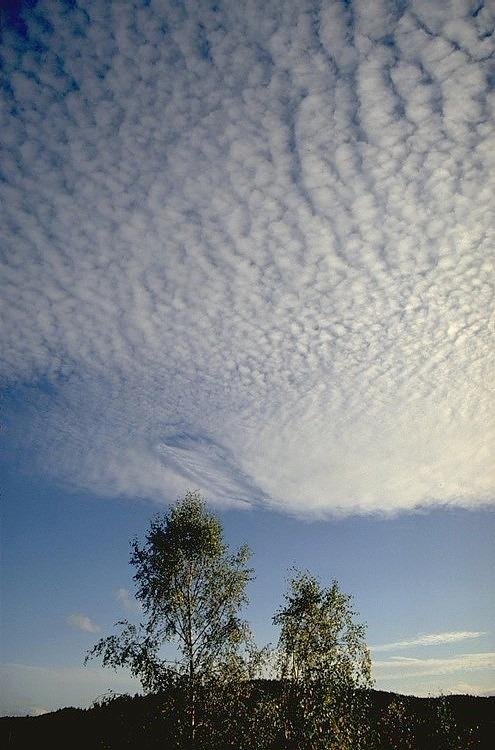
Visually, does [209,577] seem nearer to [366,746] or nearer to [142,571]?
[142,571]

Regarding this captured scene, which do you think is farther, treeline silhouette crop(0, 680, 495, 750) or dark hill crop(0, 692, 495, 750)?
dark hill crop(0, 692, 495, 750)

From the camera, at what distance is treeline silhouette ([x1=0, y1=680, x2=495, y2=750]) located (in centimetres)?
2289

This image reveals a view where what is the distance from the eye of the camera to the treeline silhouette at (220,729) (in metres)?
22.9

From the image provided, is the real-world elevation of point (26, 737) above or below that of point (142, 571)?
below

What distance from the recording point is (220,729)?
23.0 meters

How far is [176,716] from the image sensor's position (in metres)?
23.6

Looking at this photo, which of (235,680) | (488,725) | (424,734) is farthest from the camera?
(488,725)

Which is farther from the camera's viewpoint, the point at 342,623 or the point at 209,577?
the point at 342,623

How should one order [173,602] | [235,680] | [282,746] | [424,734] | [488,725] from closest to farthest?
[282,746], [235,680], [173,602], [424,734], [488,725]

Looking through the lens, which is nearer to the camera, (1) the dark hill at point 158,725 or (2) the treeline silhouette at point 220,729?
(2) the treeline silhouette at point 220,729

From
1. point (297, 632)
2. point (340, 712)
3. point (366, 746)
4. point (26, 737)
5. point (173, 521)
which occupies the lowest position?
point (26, 737)

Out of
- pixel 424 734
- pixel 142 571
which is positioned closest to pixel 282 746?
pixel 142 571

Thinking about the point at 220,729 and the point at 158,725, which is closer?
the point at 220,729

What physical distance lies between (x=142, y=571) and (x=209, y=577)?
4.13 metres
